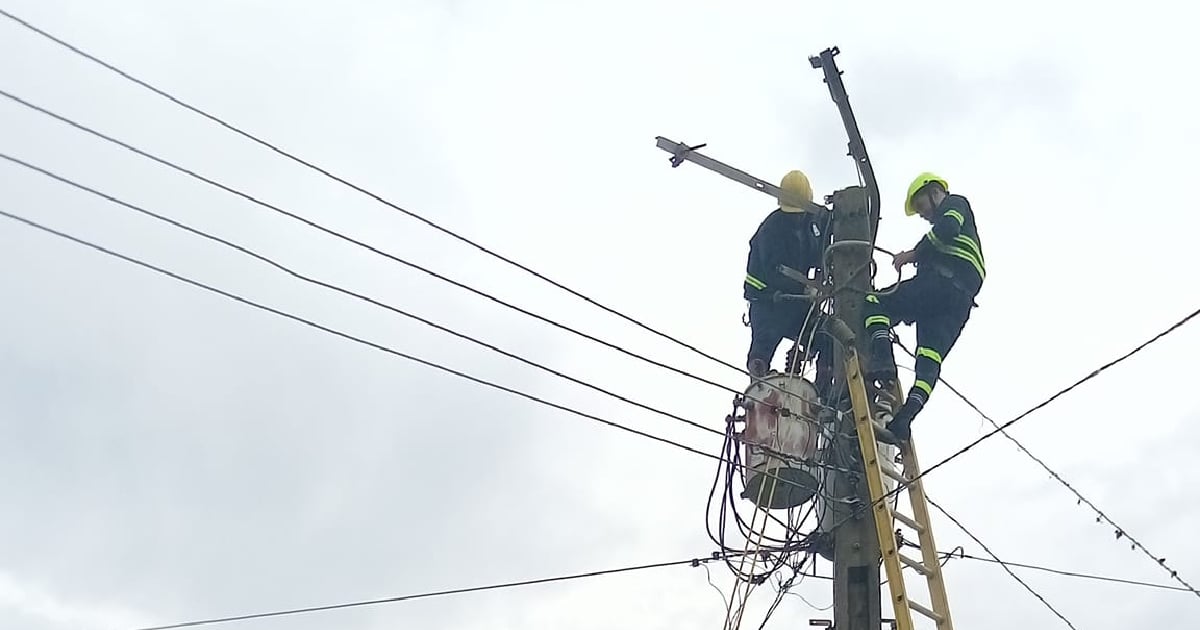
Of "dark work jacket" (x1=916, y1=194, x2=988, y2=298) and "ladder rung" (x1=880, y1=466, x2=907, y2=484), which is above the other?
"dark work jacket" (x1=916, y1=194, x2=988, y2=298)

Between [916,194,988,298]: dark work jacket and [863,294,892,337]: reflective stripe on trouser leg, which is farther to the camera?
[916,194,988,298]: dark work jacket

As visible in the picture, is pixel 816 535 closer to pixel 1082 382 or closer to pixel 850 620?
pixel 850 620

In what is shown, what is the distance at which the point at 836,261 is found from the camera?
7941mm

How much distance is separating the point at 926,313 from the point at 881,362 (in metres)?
0.50

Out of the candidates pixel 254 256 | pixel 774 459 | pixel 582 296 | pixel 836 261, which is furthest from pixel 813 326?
pixel 254 256

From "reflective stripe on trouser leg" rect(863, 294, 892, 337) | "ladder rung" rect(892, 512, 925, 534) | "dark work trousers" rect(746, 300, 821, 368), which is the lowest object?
"ladder rung" rect(892, 512, 925, 534)

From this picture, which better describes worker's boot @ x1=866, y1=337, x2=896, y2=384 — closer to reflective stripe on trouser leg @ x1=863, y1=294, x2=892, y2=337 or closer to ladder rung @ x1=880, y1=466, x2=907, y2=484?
reflective stripe on trouser leg @ x1=863, y1=294, x2=892, y2=337

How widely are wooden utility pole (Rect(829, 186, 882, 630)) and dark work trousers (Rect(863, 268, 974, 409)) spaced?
118 millimetres

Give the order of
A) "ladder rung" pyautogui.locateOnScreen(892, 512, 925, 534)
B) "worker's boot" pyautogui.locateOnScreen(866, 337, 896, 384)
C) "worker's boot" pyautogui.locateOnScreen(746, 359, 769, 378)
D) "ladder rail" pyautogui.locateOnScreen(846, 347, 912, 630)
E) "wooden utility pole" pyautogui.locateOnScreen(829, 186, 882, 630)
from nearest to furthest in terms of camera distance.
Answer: "ladder rail" pyautogui.locateOnScreen(846, 347, 912, 630), "wooden utility pole" pyautogui.locateOnScreen(829, 186, 882, 630), "ladder rung" pyautogui.locateOnScreen(892, 512, 925, 534), "worker's boot" pyautogui.locateOnScreen(866, 337, 896, 384), "worker's boot" pyautogui.locateOnScreen(746, 359, 769, 378)

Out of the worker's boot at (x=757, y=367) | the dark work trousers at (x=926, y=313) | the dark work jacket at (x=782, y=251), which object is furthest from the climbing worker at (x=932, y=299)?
the worker's boot at (x=757, y=367)

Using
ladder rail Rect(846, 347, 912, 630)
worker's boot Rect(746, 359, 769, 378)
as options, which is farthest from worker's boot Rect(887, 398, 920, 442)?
worker's boot Rect(746, 359, 769, 378)

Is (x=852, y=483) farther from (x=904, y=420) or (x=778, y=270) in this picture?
(x=778, y=270)

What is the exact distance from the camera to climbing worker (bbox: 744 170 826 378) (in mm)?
8422

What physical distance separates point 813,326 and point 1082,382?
6.81 ft
